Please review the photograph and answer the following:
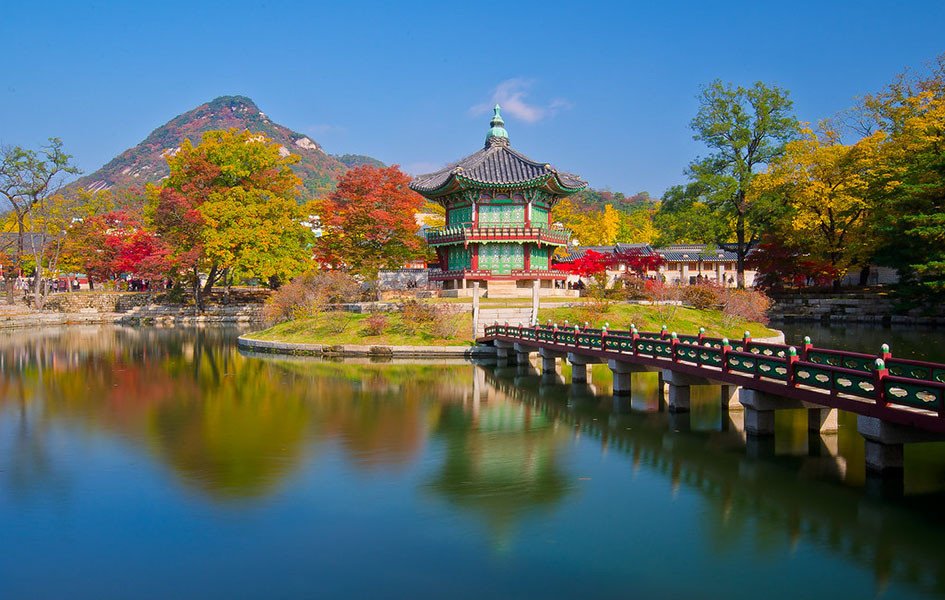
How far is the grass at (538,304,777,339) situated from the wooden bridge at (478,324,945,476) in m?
10.1

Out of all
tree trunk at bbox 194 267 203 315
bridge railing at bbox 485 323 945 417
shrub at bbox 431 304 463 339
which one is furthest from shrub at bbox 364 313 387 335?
tree trunk at bbox 194 267 203 315

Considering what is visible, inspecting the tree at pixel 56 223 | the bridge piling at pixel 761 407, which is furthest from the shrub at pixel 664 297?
the tree at pixel 56 223

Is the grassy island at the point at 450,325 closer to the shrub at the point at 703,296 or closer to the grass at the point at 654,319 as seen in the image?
the grass at the point at 654,319

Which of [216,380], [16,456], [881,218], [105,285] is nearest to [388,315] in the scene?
[216,380]

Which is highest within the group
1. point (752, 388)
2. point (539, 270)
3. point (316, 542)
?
point (539, 270)

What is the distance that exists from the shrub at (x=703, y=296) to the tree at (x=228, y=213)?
29.9 meters

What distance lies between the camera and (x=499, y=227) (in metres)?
41.1

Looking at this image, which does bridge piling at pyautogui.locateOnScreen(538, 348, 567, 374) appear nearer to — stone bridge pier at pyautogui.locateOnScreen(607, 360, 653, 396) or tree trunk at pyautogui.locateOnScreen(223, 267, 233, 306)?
stone bridge pier at pyautogui.locateOnScreen(607, 360, 653, 396)

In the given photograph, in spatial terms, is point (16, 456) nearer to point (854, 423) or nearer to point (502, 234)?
point (854, 423)

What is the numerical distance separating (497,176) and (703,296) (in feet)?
50.9

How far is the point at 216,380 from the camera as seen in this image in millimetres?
24391

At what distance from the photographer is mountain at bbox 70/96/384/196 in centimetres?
16500

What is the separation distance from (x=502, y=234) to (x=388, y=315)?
35.7 ft

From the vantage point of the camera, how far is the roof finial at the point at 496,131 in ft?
159
